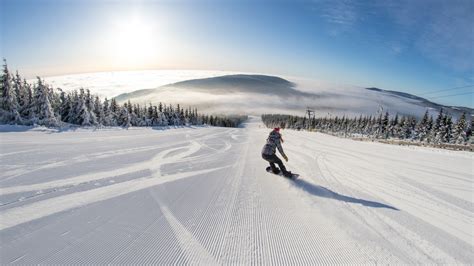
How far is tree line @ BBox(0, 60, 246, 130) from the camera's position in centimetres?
3097

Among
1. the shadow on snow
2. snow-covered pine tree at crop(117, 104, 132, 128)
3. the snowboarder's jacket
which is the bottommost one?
snow-covered pine tree at crop(117, 104, 132, 128)

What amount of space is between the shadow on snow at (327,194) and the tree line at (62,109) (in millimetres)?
37155

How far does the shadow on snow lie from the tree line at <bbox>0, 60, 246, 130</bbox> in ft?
122

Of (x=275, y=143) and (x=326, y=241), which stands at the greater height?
(x=275, y=143)

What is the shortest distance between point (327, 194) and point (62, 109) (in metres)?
54.6

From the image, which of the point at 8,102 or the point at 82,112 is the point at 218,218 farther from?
the point at 82,112

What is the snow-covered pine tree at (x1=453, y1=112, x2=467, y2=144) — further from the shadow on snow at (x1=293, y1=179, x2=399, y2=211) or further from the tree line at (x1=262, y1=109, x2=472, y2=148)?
the shadow on snow at (x1=293, y1=179, x2=399, y2=211)

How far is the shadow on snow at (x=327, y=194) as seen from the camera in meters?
5.55

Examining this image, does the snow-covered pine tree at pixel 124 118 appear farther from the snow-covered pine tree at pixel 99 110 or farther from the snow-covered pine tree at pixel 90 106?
the snow-covered pine tree at pixel 90 106

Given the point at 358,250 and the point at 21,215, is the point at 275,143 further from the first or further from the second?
the point at 21,215

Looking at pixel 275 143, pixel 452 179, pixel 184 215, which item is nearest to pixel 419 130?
pixel 452 179

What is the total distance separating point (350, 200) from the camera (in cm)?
577

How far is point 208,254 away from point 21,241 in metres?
2.58

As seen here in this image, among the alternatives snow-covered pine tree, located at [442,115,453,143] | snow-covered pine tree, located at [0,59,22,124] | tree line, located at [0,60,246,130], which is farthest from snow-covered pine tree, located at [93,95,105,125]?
snow-covered pine tree, located at [442,115,453,143]
